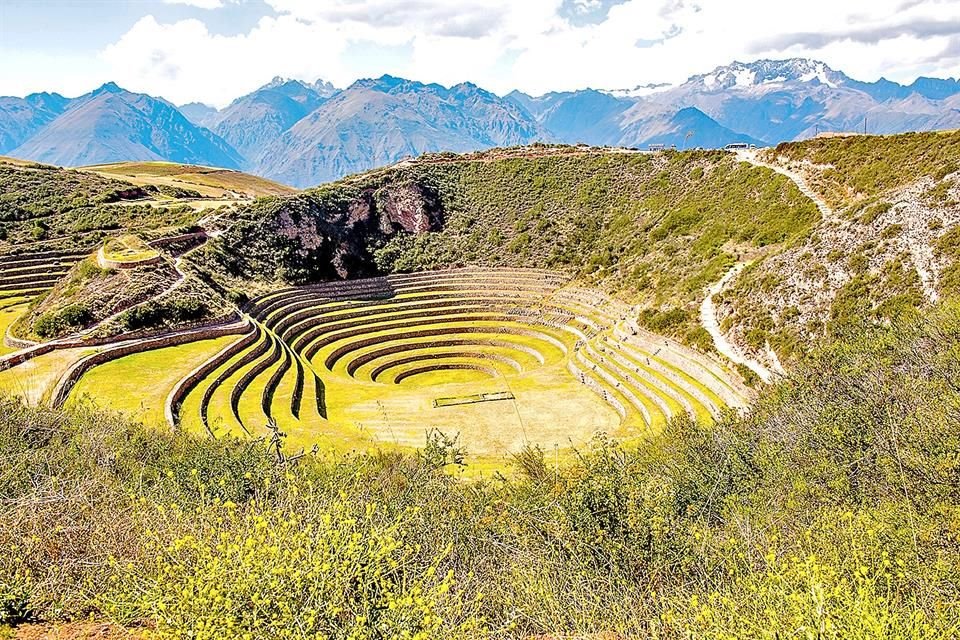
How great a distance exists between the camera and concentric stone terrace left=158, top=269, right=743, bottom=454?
26.7 metres

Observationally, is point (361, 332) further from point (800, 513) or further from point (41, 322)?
point (800, 513)

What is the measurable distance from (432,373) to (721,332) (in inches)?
773

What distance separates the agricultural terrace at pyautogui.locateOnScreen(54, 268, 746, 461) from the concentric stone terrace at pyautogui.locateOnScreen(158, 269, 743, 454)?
0.11 m

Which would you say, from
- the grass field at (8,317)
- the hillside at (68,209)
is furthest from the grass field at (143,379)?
the hillside at (68,209)

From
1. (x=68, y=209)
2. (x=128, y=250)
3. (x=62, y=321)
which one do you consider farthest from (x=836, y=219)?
(x=68, y=209)

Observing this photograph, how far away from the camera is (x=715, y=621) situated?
7617 mm

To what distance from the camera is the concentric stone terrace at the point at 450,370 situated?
2673cm

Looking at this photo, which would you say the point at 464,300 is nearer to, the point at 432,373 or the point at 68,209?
the point at 432,373

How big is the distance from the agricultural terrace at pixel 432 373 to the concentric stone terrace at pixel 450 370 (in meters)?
0.11

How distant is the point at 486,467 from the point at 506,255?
122 ft

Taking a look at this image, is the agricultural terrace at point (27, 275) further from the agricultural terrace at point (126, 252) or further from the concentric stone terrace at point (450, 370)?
the concentric stone terrace at point (450, 370)

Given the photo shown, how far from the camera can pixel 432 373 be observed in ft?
131

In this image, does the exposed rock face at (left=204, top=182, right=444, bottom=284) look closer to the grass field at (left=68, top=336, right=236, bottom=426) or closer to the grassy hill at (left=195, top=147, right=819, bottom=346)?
the grassy hill at (left=195, top=147, right=819, bottom=346)

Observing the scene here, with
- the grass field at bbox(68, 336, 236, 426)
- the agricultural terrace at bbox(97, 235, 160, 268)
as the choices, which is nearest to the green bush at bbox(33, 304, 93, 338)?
the grass field at bbox(68, 336, 236, 426)
